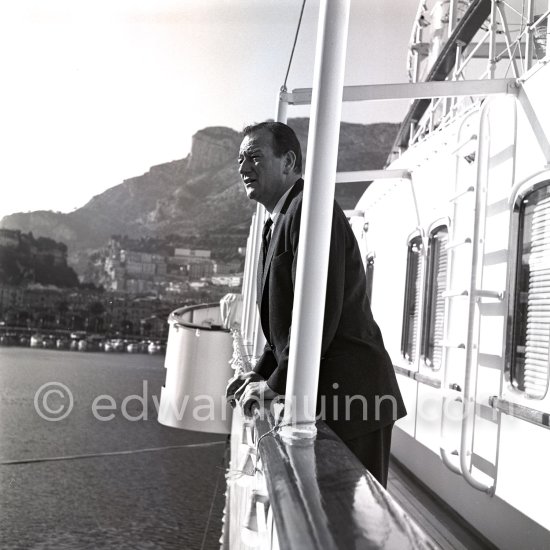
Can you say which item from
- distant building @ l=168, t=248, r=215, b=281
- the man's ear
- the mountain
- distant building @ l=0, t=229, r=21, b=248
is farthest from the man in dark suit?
distant building @ l=0, t=229, r=21, b=248

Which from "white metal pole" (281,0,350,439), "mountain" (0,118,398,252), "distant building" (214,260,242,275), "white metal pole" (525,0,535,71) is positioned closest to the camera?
"white metal pole" (281,0,350,439)

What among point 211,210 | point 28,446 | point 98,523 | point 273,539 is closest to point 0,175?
point 211,210

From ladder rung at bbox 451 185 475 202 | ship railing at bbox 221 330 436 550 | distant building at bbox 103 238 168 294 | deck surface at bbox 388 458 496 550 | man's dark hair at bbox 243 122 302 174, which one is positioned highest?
distant building at bbox 103 238 168 294

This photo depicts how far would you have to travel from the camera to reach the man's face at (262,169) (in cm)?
138

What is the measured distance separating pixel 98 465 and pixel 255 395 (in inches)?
1482

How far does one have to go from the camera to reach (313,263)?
1044 mm

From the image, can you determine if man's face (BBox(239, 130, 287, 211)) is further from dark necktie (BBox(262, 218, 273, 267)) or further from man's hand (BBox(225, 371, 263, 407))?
man's hand (BBox(225, 371, 263, 407))

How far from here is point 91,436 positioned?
4438 cm

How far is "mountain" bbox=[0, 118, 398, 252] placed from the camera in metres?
65.5

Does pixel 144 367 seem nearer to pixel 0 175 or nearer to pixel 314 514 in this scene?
pixel 0 175

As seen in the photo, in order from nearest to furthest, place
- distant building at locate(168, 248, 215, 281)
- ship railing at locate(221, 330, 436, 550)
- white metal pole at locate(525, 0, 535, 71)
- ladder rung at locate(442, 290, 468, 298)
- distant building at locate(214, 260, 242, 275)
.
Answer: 1. ship railing at locate(221, 330, 436, 550)
2. white metal pole at locate(525, 0, 535, 71)
3. ladder rung at locate(442, 290, 468, 298)
4. distant building at locate(168, 248, 215, 281)
5. distant building at locate(214, 260, 242, 275)

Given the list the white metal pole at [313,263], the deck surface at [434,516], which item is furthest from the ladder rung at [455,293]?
the white metal pole at [313,263]

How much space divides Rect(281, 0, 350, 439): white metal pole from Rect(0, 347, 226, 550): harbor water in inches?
591

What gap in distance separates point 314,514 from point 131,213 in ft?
229
